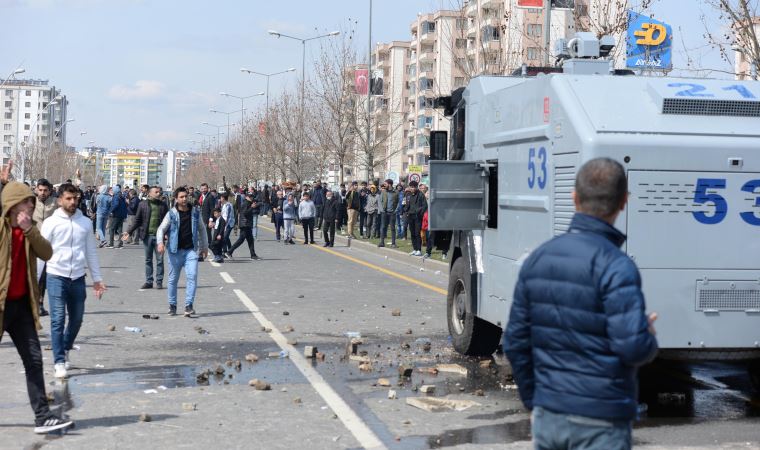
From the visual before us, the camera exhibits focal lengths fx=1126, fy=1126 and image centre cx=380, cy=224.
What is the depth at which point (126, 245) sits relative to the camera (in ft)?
115

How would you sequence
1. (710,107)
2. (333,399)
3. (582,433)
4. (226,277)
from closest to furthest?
(582,433)
(710,107)
(333,399)
(226,277)

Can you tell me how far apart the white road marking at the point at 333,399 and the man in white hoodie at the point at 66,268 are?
2089 millimetres

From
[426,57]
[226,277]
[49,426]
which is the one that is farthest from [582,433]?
[426,57]

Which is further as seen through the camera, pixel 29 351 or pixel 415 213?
pixel 415 213

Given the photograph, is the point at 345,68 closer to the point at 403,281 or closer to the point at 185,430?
the point at 403,281

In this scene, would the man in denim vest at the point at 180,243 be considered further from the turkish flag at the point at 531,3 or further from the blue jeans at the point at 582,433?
the blue jeans at the point at 582,433

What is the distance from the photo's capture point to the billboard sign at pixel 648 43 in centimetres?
2356

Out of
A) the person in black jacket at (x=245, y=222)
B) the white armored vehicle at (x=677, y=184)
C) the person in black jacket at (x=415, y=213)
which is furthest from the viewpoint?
the person in black jacket at (x=245, y=222)

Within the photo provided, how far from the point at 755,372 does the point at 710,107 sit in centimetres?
234

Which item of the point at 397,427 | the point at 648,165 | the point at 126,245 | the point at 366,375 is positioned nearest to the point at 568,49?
the point at 648,165

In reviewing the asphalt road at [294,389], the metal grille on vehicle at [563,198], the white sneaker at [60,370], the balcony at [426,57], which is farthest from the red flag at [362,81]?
the balcony at [426,57]

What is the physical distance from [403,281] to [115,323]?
27.8 ft

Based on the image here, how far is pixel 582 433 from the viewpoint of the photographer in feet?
13.0

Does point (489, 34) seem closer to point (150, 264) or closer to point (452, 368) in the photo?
point (150, 264)
